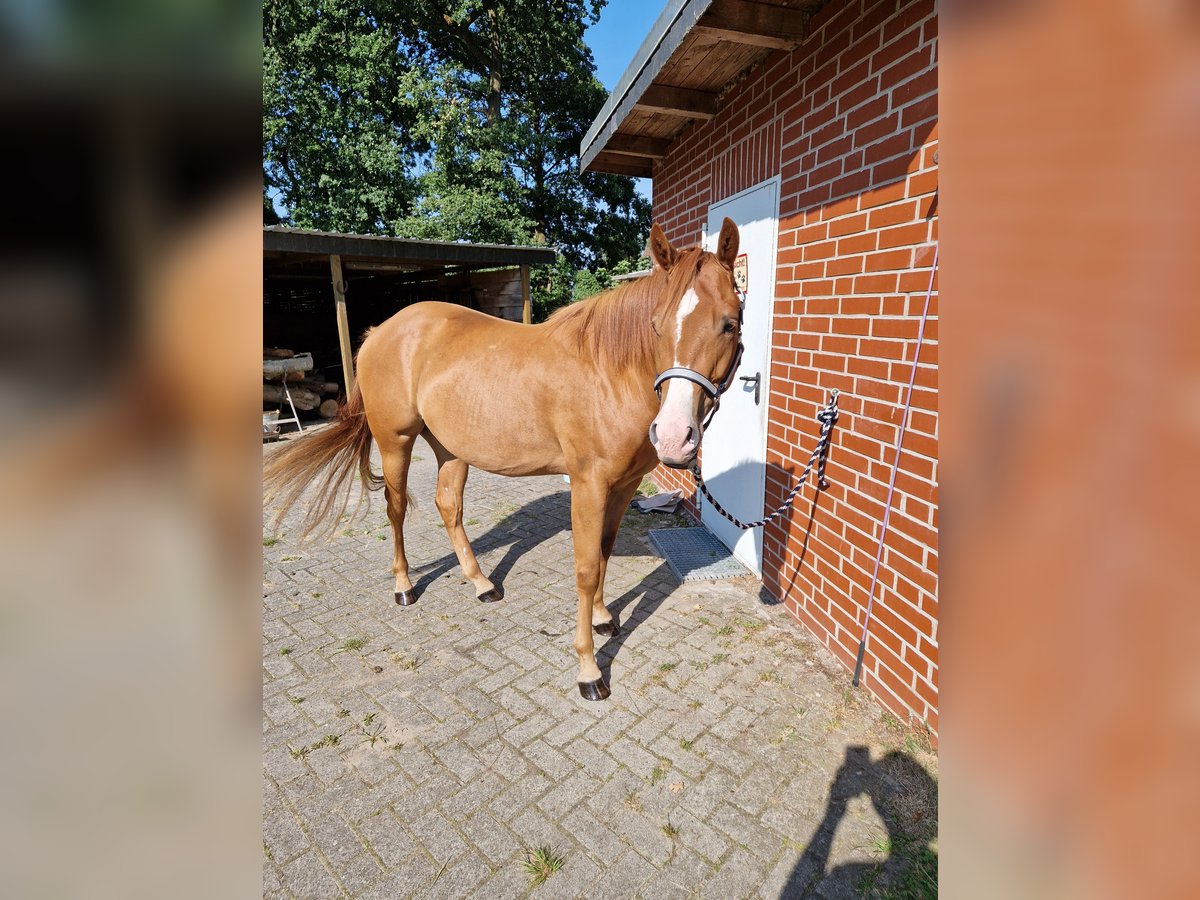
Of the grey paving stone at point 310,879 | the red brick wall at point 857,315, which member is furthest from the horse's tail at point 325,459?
the red brick wall at point 857,315

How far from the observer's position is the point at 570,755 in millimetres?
2316

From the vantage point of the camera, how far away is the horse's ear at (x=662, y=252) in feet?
7.67

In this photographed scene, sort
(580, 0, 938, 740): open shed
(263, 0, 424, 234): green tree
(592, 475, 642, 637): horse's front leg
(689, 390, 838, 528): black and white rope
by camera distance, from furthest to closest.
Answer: (263, 0, 424, 234): green tree, (592, 475, 642, 637): horse's front leg, (689, 390, 838, 528): black and white rope, (580, 0, 938, 740): open shed

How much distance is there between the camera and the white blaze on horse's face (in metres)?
2.14

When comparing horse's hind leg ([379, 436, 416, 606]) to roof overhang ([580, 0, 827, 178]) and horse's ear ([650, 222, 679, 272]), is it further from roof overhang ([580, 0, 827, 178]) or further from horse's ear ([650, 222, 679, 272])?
roof overhang ([580, 0, 827, 178])

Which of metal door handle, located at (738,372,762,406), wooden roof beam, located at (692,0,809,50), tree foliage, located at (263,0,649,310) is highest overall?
tree foliage, located at (263,0,649,310)

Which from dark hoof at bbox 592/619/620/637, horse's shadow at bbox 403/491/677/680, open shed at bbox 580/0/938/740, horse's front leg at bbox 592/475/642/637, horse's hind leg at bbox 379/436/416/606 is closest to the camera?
open shed at bbox 580/0/938/740

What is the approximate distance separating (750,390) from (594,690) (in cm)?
211

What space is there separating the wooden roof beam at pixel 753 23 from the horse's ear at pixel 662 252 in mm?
1191

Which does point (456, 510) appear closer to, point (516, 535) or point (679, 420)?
point (516, 535)

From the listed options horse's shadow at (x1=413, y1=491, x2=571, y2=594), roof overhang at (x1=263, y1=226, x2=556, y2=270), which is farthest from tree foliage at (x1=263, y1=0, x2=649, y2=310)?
horse's shadow at (x1=413, y1=491, x2=571, y2=594)
